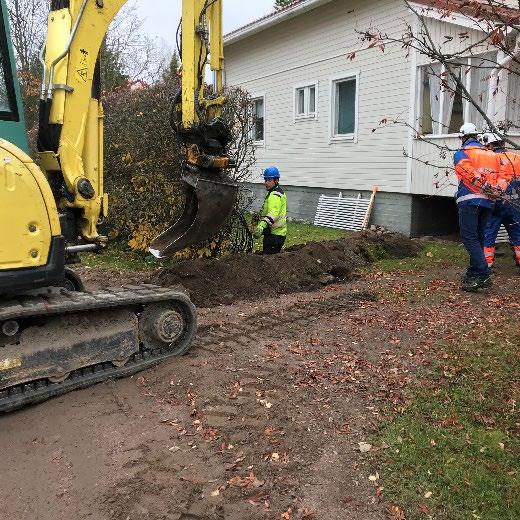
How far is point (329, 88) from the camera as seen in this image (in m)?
14.7

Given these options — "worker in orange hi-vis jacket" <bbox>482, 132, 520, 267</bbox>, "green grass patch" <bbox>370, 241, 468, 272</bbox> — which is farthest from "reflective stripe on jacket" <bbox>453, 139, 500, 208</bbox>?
"green grass patch" <bbox>370, 241, 468, 272</bbox>

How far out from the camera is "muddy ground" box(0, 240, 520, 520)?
3256 millimetres

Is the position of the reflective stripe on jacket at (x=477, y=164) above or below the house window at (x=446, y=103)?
below

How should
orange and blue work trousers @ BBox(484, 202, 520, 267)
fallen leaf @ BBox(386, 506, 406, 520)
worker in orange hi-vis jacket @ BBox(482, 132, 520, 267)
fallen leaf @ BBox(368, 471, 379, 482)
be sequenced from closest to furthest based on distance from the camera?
1. fallen leaf @ BBox(386, 506, 406, 520)
2. fallen leaf @ BBox(368, 471, 379, 482)
3. worker in orange hi-vis jacket @ BBox(482, 132, 520, 267)
4. orange and blue work trousers @ BBox(484, 202, 520, 267)

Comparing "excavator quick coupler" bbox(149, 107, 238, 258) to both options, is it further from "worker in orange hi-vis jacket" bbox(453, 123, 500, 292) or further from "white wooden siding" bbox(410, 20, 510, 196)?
"white wooden siding" bbox(410, 20, 510, 196)

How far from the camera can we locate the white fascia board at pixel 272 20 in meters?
14.4

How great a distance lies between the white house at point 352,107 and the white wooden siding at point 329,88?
0.08 feet

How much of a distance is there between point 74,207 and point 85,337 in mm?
1196

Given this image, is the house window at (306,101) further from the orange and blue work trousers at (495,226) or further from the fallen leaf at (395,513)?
the fallen leaf at (395,513)

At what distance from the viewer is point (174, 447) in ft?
12.6

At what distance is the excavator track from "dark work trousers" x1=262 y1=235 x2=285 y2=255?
147 inches

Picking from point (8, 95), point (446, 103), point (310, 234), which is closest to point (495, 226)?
point (446, 103)

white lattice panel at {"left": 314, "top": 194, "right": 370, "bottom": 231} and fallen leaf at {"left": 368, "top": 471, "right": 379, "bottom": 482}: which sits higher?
white lattice panel at {"left": 314, "top": 194, "right": 370, "bottom": 231}

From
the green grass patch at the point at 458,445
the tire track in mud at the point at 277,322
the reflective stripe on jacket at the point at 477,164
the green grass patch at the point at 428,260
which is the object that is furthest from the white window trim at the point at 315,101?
the green grass patch at the point at 458,445
